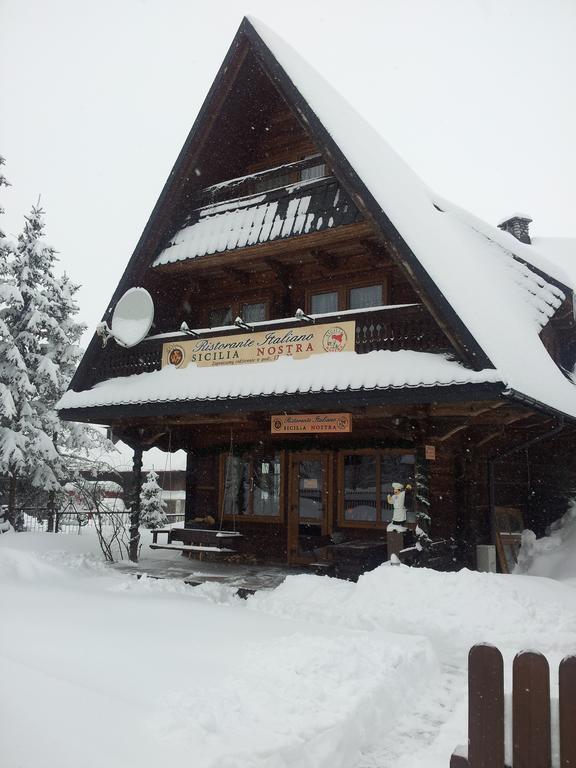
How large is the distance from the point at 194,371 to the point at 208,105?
18.1ft

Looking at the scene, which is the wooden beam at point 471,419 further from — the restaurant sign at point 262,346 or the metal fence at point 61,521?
the metal fence at point 61,521

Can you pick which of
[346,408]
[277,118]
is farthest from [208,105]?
[346,408]

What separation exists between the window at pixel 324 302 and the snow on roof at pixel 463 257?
2.32 meters

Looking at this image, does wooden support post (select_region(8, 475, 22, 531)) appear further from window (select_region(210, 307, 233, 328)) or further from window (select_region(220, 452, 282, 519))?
window (select_region(210, 307, 233, 328))

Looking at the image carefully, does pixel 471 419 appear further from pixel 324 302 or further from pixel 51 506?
pixel 51 506

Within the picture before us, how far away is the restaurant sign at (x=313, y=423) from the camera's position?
10516 mm

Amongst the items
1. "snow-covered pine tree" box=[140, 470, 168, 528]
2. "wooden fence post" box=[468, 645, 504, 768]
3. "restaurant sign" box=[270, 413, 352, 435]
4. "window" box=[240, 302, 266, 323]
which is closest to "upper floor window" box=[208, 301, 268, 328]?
"window" box=[240, 302, 266, 323]

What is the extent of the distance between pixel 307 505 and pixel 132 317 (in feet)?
17.3

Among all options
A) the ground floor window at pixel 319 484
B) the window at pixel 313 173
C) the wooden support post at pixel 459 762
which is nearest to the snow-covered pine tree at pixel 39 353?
the ground floor window at pixel 319 484

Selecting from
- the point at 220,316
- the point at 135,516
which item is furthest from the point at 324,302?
the point at 135,516

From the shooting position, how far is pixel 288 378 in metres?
10.6

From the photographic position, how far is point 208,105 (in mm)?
13016

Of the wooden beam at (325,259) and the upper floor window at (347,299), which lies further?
the upper floor window at (347,299)

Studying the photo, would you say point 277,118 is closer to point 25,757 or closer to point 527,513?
point 527,513
